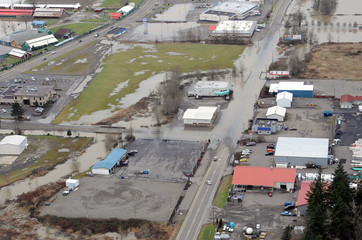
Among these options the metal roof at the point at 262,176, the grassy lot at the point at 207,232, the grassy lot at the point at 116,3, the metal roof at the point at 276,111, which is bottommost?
the grassy lot at the point at 207,232

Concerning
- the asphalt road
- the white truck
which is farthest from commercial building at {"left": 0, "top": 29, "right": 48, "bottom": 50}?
the asphalt road

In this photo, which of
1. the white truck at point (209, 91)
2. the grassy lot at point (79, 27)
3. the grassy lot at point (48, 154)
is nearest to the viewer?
the grassy lot at point (48, 154)

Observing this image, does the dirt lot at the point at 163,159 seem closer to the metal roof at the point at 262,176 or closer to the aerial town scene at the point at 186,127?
the aerial town scene at the point at 186,127

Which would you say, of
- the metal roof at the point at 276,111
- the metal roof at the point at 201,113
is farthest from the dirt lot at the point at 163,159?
the metal roof at the point at 276,111

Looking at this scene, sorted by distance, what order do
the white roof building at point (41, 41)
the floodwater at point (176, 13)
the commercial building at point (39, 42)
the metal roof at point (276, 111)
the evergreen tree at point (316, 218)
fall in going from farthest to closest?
the floodwater at point (176, 13), the white roof building at point (41, 41), the commercial building at point (39, 42), the metal roof at point (276, 111), the evergreen tree at point (316, 218)

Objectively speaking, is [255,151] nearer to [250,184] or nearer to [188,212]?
[250,184]

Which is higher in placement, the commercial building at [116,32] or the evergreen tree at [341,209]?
the evergreen tree at [341,209]

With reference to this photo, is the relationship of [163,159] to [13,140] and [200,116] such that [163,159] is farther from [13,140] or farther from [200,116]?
[13,140]
